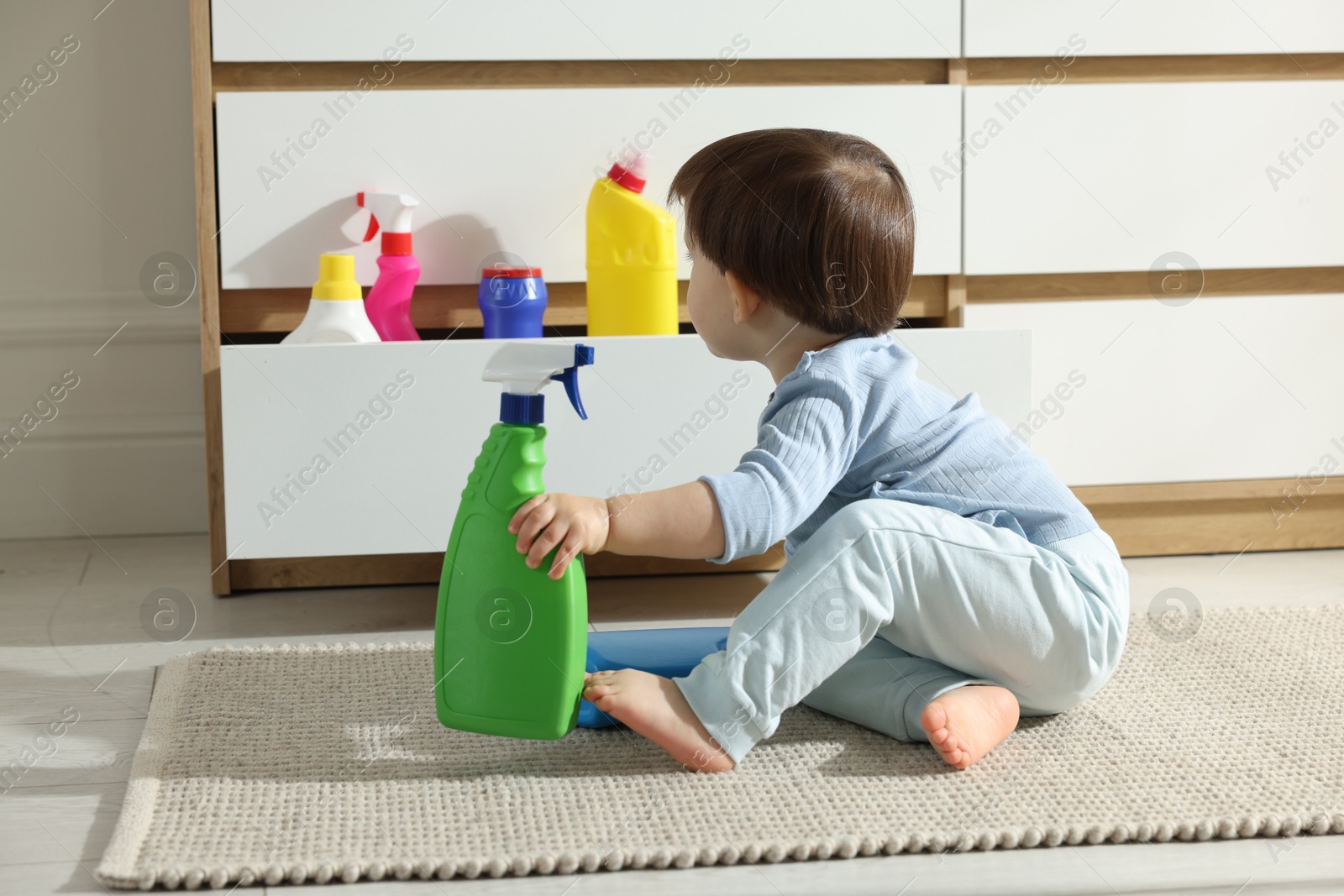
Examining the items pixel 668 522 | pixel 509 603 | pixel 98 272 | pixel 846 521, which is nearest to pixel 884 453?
pixel 846 521

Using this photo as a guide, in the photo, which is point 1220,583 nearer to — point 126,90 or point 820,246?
point 820,246

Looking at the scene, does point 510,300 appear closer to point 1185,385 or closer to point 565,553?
point 565,553

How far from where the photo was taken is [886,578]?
0.81 meters

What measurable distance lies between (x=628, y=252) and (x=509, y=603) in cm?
57

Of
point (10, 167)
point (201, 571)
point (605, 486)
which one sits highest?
point (10, 167)

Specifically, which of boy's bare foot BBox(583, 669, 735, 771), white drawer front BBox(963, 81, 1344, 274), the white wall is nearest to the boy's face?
boy's bare foot BBox(583, 669, 735, 771)

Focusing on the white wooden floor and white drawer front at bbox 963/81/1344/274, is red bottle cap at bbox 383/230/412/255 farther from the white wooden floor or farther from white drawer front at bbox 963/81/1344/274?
white drawer front at bbox 963/81/1344/274

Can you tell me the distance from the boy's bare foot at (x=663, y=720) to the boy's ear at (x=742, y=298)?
0.95 ft

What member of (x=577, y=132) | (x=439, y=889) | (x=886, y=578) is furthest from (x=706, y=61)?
(x=439, y=889)

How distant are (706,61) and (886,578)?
0.70 meters

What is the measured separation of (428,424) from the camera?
3.86ft

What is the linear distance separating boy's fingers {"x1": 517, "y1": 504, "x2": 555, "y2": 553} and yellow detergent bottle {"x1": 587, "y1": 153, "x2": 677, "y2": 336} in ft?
1.70

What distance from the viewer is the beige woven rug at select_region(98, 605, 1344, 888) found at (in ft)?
2.30

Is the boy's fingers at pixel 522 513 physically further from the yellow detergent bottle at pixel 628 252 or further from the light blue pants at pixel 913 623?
the yellow detergent bottle at pixel 628 252
